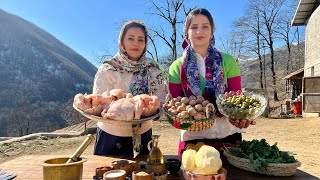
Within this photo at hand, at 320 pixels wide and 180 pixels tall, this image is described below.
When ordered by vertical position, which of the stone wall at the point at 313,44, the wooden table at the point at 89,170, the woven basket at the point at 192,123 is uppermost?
the stone wall at the point at 313,44

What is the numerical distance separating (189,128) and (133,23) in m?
1.07

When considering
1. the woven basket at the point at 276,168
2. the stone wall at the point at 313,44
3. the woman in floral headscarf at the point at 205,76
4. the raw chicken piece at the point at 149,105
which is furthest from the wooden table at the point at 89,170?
the stone wall at the point at 313,44

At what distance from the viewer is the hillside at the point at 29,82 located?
27766mm

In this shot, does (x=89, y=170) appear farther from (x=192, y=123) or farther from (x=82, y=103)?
(x=192, y=123)

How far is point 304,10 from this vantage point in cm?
1625

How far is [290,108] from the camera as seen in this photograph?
54.9 ft

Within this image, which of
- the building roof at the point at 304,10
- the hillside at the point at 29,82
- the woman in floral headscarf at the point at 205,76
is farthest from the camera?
the hillside at the point at 29,82

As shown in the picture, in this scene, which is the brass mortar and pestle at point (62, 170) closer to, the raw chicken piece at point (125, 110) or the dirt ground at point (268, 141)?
the raw chicken piece at point (125, 110)

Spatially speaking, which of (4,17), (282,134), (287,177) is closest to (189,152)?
(287,177)

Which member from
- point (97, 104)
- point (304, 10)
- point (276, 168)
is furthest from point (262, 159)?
point (304, 10)

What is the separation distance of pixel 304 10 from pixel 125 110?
17274 millimetres

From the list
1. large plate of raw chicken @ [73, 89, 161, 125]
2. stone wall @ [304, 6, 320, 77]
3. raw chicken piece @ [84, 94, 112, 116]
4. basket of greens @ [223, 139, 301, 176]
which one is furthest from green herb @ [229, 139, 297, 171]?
stone wall @ [304, 6, 320, 77]

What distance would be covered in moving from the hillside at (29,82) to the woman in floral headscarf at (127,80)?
78.7 feet

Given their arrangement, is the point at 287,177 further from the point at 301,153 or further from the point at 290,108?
the point at 290,108
